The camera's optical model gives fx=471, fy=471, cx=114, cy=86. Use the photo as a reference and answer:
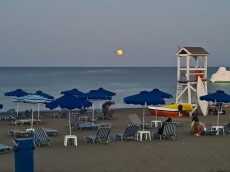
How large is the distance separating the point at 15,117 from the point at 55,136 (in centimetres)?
649

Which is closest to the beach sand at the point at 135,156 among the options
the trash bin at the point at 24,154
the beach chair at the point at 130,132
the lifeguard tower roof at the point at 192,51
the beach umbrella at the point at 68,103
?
the beach chair at the point at 130,132

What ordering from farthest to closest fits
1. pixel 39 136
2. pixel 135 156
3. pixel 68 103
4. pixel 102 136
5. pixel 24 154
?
pixel 102 136 < pixel 68 103 < pixel 39 136 < pixel 135 156 < pixel 24 154

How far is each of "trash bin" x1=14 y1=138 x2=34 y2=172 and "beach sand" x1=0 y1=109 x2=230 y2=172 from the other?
8.73ft

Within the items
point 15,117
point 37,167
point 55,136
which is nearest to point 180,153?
point 37,167

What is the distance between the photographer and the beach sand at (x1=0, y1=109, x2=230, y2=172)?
37.2ft

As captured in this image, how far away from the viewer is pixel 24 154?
8258 mm

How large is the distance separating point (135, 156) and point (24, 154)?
17.1 ft

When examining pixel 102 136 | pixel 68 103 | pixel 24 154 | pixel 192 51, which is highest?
pixel 192 51

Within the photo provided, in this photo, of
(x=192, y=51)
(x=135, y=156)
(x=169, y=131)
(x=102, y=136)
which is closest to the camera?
(x=135, y=156)

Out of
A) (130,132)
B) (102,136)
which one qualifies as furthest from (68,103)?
(130,132)

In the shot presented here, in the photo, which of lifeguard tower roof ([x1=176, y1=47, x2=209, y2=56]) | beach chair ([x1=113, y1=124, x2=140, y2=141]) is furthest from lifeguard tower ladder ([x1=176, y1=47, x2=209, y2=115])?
beach chair ([x1=113, y1=124, x2=140, y2=141])

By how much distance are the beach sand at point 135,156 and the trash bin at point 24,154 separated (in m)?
2.66

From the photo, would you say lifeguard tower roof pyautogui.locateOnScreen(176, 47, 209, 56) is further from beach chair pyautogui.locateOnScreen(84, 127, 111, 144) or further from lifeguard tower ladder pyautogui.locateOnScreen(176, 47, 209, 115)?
beach chair pyautogui.locateOnScreen(84, 127, 111, 144)

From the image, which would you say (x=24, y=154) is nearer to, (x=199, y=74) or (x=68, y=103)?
(x=68, y=103)
